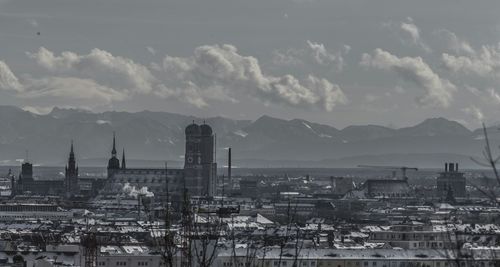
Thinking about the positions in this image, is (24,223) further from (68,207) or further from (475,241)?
(475,241)

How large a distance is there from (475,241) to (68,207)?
109203mm

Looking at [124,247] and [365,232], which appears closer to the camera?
[124,247]

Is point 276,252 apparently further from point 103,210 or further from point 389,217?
point 103,210

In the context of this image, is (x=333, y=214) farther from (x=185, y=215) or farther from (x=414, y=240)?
(x=185, y=215)

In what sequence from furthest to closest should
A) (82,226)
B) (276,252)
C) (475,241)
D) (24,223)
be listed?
1. (24,223)
2. (82,226)
3. (475,241)
4. (276,252)

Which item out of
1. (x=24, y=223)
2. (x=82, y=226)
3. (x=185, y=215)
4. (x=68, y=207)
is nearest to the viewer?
(x=185, y=215)

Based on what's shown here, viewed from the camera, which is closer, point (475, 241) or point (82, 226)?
point (475, 241)

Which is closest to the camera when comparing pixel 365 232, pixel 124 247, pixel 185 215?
pixel 185 215

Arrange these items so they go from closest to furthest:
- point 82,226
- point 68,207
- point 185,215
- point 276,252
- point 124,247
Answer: point 185,215 < point 276,252 < point 124,247 < point 82,226 < point 68,207

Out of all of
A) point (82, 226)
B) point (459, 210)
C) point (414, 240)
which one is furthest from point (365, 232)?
point (459, 210)

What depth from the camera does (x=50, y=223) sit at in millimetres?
147000

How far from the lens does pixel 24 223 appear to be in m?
148

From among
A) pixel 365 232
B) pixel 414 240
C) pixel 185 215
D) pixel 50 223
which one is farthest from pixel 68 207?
pixel 185 215

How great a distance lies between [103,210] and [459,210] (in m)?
37.8
